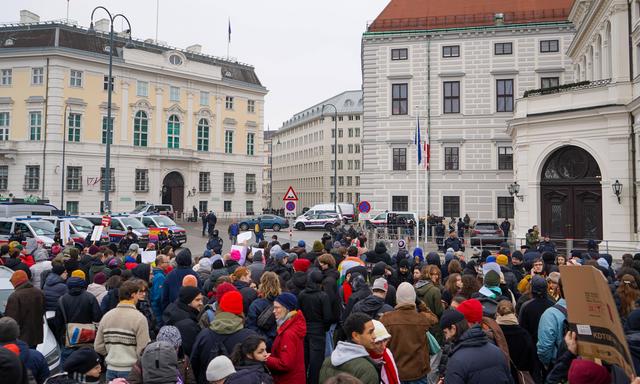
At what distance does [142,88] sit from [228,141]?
10380 mm

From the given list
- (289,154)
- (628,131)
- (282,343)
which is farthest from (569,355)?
(289,154)

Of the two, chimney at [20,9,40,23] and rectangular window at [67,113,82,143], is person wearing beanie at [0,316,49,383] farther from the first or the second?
chimney at [20,9,40,23]

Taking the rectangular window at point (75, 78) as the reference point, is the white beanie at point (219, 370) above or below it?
below

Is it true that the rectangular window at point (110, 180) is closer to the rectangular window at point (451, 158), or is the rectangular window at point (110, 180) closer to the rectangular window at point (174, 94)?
the rectangular window at point (174, 94)

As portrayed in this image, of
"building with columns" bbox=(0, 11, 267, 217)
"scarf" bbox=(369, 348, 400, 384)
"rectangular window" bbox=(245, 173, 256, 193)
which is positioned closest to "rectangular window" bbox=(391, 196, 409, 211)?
"building with columns" bbox=(0, 11, 267, 217)

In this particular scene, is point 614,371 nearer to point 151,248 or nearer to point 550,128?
point 151,248

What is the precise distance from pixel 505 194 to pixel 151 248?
28831 millimetres

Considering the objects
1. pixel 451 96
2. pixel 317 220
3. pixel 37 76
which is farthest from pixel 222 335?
pixel 37 76

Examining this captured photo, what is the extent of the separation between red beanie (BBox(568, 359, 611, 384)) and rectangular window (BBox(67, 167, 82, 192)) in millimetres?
47891

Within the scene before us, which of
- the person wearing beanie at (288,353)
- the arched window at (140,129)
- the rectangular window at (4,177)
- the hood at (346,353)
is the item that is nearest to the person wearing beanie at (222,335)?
the person wearing beanie at (288,353)

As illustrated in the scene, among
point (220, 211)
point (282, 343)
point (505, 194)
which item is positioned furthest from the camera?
point (220, 211)

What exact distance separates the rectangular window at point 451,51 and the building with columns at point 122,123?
25805 millimetres

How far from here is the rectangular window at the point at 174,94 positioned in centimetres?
5172

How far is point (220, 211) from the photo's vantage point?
2128 inches
